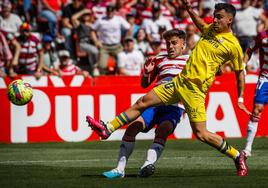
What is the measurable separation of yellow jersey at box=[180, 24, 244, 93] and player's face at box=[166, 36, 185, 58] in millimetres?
625

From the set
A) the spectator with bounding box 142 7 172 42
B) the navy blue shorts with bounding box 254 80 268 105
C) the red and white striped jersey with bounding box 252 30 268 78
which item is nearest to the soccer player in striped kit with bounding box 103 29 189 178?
the navy blue shorts with bounding box 254 80 268 105

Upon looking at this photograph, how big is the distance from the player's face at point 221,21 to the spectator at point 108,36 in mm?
12199

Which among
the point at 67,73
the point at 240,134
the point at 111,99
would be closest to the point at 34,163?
the point at 111,99

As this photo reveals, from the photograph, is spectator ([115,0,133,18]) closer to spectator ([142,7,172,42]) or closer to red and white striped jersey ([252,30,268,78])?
spectator ([142,7,172,42])

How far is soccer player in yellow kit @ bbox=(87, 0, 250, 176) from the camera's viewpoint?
12.4 meters

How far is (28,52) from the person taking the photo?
22.8 m

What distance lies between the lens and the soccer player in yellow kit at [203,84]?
12.4 meters


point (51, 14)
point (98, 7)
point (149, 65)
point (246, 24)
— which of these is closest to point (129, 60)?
point (98, 7)

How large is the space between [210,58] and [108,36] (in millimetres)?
12567

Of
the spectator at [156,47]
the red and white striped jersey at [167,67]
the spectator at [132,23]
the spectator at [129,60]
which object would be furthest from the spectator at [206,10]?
the red and white striped jersey at [167,67]

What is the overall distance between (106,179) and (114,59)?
12831mm

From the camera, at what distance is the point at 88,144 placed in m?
19.7

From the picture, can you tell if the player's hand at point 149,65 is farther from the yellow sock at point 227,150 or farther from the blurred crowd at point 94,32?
the blurred crowd at point 94,32

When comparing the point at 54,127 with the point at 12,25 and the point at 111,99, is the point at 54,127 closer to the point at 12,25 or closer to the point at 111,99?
the point at 111,99
